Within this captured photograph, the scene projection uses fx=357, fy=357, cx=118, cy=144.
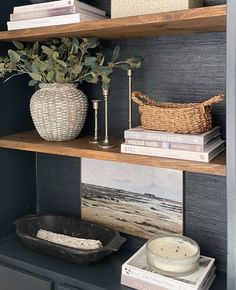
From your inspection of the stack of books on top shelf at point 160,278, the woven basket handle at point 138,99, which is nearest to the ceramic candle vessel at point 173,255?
the stack of books on top shelf at point 160,278

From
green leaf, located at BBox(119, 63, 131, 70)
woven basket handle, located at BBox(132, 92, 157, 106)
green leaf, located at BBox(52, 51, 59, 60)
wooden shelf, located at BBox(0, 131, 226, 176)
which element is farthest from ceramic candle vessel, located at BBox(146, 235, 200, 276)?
green leaf, located at BBox(52, 51, 59, 60)

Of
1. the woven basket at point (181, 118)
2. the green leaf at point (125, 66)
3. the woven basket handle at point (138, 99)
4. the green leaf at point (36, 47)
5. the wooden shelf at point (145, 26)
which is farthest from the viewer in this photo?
the green leaf at point (36, 47)

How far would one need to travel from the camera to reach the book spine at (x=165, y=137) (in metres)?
Result: 1.02

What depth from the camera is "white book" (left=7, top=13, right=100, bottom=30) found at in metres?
1.18

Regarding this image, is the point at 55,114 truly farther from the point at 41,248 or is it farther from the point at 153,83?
the point at 41,248

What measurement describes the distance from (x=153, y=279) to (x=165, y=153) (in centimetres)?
40

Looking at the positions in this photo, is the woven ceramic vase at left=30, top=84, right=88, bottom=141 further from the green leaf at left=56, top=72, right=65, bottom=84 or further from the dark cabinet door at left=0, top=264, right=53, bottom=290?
the dark cabinet door at left=0, top=264, right=53, bottom=290

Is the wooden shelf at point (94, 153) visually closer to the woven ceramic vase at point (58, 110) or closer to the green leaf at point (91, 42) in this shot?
the woven ceramic vase at point (58, 110)

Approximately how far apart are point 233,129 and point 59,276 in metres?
0.78

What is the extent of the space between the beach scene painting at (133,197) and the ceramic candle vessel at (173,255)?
0.44 ft

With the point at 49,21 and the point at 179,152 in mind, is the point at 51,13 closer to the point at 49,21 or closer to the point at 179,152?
the point at 49,21

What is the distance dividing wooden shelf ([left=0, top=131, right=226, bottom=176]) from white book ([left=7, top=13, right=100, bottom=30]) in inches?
16.5

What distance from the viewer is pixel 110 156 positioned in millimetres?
1152

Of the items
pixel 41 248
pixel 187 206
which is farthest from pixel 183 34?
pixel 41 248
